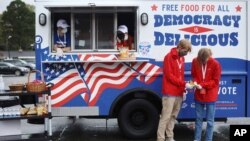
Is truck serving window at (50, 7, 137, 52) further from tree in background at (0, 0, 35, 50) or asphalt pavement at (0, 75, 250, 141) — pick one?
tree in background at (0, 0, 35, 50)

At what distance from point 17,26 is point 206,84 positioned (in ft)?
229

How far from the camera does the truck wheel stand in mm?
8141

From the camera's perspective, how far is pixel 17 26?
74062 millimetres

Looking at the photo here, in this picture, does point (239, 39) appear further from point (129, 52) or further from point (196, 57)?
point (129, 52)

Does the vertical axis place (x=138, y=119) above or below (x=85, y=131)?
above

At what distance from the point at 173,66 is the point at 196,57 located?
0.58m

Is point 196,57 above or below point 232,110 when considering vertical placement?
above

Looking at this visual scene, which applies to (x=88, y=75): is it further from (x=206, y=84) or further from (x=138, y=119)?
(x=206, y=84)

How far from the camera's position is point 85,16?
A: 8.12 metres

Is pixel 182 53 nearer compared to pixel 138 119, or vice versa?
pixel 182 53

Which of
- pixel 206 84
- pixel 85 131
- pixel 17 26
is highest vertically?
pixel 17 26

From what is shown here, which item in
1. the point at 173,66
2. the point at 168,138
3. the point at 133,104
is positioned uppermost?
the point at 173,66

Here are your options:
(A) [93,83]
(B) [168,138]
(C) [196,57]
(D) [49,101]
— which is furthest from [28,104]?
(C) [196,57]

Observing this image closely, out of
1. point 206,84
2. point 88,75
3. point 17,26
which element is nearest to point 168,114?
point 206,84
